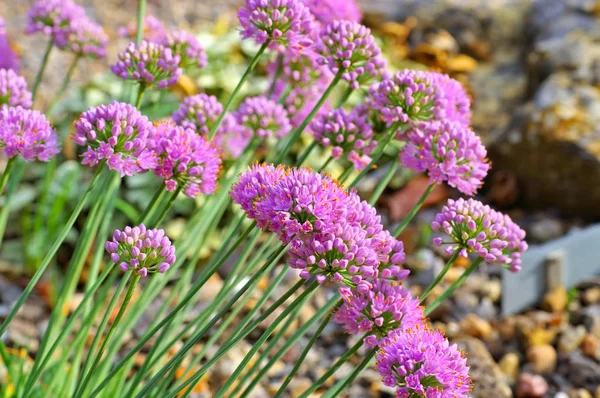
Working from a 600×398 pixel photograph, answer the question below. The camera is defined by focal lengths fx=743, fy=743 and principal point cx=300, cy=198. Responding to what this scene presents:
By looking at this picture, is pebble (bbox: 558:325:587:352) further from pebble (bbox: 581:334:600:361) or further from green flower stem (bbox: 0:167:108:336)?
green flower stem (bbox: 0:167:108:336)

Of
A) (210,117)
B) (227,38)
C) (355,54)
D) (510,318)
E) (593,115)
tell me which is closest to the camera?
(355,54)

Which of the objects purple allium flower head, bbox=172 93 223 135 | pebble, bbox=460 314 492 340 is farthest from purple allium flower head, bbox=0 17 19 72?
pebble, bbox=460 314 492 340

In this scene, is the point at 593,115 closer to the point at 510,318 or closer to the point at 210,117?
the point at 510,318

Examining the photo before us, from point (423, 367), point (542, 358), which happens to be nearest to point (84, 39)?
point (423, 367)

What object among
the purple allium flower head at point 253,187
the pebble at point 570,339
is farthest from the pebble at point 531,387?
the purple allium flower head at point 253,187

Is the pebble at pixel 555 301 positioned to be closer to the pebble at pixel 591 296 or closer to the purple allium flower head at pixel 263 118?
the pebble at pixel 591 296

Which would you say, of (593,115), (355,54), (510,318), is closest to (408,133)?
(355,54)
